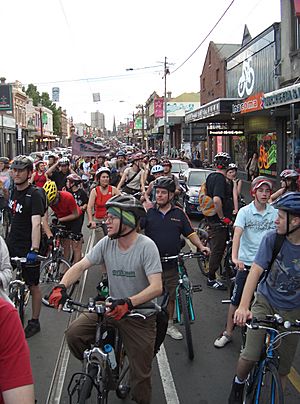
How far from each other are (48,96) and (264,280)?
104 metres

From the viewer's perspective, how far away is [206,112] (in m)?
24.3

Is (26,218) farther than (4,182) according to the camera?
No

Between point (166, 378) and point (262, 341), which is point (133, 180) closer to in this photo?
point (166, 378)

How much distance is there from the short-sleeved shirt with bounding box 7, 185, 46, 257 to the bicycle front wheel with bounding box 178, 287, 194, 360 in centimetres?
181

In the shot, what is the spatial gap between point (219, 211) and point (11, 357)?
18.5ft

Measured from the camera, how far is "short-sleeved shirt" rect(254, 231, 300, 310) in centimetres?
359

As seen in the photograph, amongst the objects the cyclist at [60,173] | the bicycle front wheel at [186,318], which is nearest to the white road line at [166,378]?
the bicycle front wheel at [186,318]

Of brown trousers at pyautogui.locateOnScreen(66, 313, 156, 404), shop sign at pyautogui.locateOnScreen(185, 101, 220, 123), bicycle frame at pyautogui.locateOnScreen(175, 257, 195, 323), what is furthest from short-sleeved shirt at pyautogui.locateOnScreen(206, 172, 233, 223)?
shop sign at pyautogui.locateOnScreen(185, 101, 220, 123)

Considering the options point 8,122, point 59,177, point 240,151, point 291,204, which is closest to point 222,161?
point 291,204

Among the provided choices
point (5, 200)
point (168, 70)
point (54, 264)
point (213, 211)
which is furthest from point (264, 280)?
point (168, 70)

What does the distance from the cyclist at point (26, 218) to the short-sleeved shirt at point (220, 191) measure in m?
2.81

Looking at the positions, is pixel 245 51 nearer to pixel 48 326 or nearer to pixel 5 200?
pixel 5 200

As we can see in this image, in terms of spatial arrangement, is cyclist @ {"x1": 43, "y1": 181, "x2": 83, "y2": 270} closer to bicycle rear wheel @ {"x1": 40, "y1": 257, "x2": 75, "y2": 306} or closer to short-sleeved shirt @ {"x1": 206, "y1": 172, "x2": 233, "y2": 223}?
bicycle rear wheel @ {"x1": 40, "y1": 257, "x2": 75, "y2": 306}

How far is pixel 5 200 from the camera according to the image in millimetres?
10695
